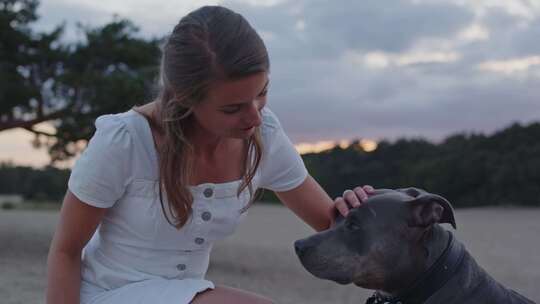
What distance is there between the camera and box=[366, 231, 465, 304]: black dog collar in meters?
3.33

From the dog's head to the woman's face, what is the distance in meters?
0.67

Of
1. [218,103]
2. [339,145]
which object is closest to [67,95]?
[339,145]

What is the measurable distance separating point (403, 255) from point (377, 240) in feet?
0.44

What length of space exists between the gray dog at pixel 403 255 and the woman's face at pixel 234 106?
68cm

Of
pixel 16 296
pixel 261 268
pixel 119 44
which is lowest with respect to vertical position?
pixel 261 268

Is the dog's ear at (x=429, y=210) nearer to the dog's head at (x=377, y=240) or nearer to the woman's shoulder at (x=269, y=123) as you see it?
the dog's head at (x=377, y=240)

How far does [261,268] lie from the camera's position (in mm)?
12211

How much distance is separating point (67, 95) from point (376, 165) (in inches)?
325

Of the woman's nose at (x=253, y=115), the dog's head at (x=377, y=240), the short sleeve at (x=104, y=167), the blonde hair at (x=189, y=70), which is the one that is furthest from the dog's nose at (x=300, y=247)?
the short sleeve at (x=104, y=167)

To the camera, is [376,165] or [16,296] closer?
[16,296]

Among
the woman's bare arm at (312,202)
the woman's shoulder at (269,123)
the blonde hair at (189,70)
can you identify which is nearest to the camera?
the blonde hair at (189,70)

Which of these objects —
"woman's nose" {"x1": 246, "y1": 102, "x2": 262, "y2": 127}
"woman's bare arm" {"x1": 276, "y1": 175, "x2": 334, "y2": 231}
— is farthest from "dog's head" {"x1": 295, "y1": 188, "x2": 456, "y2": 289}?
"woman's nose" {"x1": 246, "y1": 102, "x2": 262, "y2": 127}

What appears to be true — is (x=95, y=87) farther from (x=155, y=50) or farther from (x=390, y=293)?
(x=390, y=293)

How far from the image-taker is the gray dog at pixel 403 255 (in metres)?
3.33
